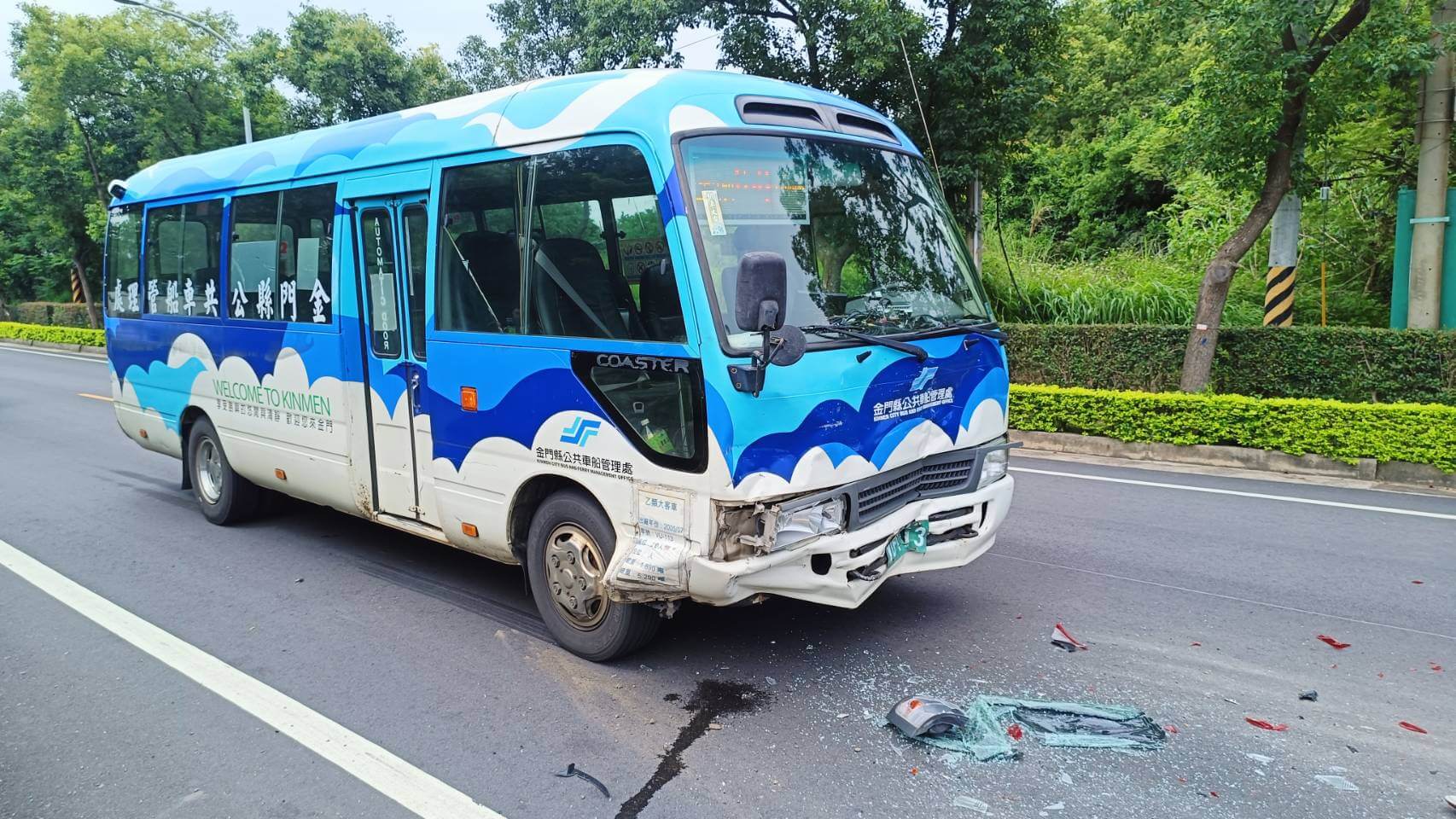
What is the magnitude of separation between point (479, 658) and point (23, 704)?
2.10 m

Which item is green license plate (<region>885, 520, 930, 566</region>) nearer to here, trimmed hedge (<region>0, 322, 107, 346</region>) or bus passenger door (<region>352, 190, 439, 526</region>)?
bus passenger door (<region>352, 190, 439, 526</region>)

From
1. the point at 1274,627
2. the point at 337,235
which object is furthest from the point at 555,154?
the point at 1274,627

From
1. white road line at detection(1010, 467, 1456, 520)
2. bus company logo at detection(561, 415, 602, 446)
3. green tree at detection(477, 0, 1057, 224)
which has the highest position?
green tree at detection(477, 0, 1057, 224)

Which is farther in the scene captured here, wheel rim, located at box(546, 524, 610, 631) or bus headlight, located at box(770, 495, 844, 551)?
wheel rim, located at box(546, 524, 610, 631)

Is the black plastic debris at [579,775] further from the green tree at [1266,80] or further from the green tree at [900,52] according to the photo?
the green tree at [900,52]

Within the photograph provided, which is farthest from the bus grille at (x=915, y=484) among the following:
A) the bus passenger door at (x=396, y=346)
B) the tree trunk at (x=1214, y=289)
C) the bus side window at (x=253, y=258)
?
the tree trunk at (x=1214, y=289)

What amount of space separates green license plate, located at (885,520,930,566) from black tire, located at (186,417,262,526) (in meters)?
5.37

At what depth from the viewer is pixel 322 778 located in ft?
12.0

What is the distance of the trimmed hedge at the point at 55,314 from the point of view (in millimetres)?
34219

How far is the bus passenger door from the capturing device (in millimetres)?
5293

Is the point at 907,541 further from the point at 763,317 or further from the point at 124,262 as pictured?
the point at 124,262

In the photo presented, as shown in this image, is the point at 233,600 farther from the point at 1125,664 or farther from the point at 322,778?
the point at 1125,664

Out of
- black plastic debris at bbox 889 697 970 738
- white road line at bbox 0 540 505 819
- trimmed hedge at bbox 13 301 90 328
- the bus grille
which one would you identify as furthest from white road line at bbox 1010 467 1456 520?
trimmed hedge at bbox 13 301 90 328

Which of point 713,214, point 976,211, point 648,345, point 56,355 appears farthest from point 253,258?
point 56,355
